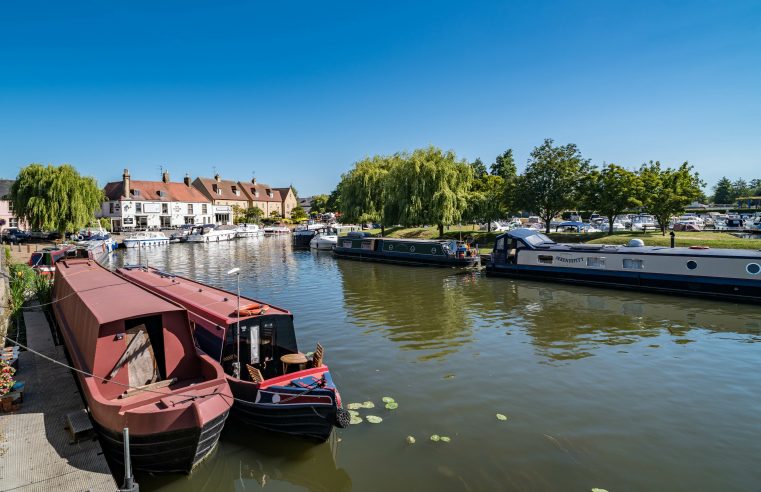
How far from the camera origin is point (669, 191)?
42.4 meters

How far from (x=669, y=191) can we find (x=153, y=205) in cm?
8062

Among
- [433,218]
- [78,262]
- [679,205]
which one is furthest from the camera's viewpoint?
[433,218]

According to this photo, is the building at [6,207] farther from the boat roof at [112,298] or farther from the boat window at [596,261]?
the boat window at [596,261]

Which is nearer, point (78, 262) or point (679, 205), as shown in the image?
point (78, 262)

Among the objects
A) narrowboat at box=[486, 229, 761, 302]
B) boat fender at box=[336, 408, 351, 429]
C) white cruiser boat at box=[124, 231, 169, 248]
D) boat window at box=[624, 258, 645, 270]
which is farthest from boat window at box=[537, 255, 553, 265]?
white cruiser boat at box=[124, 231, 169, 248]

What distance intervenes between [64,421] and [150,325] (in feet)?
8.45

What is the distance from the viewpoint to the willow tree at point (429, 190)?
1869 inches

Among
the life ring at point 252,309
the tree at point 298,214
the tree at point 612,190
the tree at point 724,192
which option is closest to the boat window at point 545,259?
the tree at point 612,190

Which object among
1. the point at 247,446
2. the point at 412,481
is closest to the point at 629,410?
the point at 412,481

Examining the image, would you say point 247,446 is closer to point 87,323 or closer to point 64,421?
point 64,421

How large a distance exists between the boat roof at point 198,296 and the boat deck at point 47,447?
12.3 ft

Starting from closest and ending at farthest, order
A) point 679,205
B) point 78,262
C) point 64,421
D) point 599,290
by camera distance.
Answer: point 64,421 → point 78,262 → point 599,290 → point 679,205

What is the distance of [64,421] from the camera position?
957 cm

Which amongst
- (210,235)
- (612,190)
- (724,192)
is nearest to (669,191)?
(612,190)
